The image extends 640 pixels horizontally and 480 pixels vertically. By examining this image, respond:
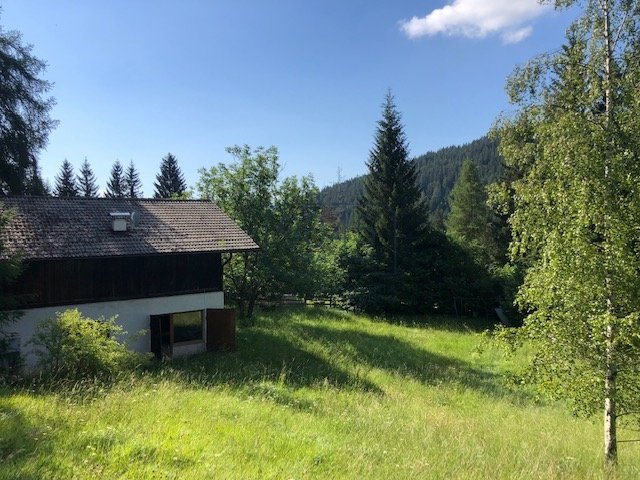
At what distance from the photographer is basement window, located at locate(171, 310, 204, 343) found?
18278 millimetres

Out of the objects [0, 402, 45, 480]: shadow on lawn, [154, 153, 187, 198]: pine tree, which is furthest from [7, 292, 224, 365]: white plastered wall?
[154, 153, 187, 198]: pine tree

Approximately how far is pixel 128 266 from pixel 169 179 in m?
53.8

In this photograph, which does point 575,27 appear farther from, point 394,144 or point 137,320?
point 394,144

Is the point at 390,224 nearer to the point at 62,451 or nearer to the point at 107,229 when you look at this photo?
the point at 107,229

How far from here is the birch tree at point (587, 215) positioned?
6.84 metres

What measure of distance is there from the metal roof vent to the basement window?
3.98 m

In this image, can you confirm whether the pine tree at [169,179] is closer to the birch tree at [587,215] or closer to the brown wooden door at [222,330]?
the brown wooden door at [222,330]

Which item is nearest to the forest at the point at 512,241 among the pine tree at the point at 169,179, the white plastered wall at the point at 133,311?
the white plastered wall at the point at 133,311

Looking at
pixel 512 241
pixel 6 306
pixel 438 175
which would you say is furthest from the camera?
pixel 438 175

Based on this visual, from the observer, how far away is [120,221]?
692 inches

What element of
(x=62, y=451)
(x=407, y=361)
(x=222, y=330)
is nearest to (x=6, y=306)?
(x=222, y=330)

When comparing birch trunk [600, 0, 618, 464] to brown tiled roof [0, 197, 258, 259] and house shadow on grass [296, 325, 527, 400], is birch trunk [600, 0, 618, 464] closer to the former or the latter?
house shadow on grass [296, 325, 527, 400]

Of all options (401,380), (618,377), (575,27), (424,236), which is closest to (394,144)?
(424,236)

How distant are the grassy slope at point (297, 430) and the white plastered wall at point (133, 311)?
289 cm
